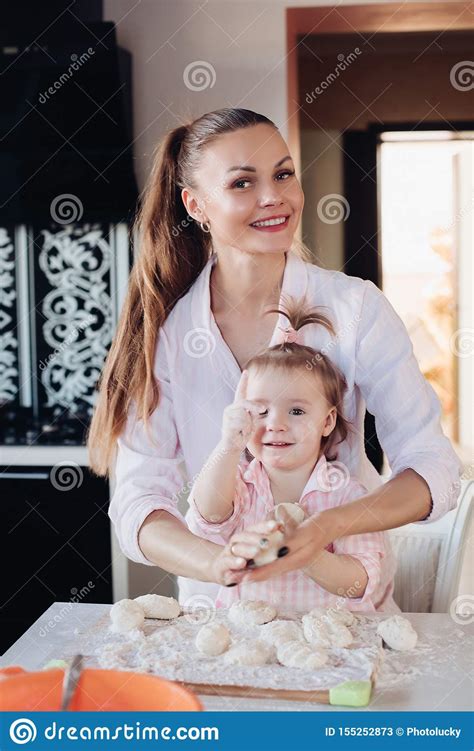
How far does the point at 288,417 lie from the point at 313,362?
0.07 meters

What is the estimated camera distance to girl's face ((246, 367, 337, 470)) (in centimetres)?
111

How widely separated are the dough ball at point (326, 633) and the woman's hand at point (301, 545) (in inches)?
2.5

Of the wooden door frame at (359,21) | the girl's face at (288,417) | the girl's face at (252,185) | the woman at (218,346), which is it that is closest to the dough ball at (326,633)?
the woman at (218,346)

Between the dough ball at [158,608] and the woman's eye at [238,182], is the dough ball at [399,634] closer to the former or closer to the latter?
the dough ball at [158,608]

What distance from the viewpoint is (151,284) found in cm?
119

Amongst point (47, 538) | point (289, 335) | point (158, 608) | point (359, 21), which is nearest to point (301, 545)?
point (158, 608)

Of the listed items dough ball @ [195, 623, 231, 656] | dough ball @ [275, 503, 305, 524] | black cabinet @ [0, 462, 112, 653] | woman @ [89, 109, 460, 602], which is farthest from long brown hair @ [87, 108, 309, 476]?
black cabinet @ [0, 462, 112, 653]

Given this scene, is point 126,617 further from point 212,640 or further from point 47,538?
point 47,538

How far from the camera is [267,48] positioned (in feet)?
4.21

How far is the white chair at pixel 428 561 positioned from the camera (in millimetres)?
1270

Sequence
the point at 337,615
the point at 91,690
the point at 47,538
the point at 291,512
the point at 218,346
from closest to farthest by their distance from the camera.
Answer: the point at 91,690
the point at 337,615
the point at 291,512
the point at 218,346
the point at 47,538
